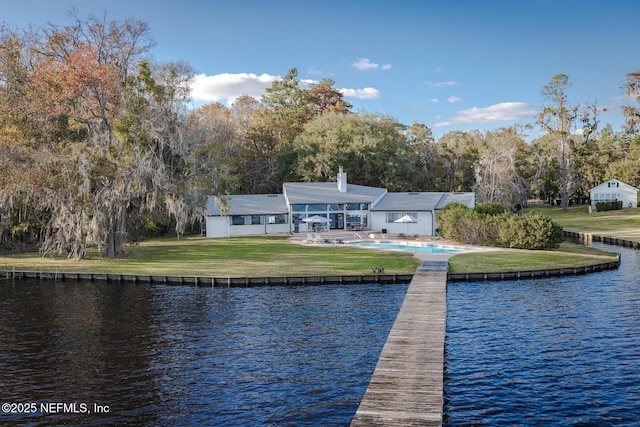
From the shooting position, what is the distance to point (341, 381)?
14.1 metres

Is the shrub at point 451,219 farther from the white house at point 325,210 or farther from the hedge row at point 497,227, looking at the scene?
the white house at point 325,210

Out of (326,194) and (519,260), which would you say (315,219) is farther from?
(519,260)

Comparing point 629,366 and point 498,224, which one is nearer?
point 629,366

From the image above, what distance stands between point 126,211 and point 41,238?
8.52m

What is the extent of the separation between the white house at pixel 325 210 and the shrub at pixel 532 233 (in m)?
11.5

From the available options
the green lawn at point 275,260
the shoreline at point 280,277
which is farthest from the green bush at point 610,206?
the shoreline at point 280,277

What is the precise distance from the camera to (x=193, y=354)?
16.7 meters

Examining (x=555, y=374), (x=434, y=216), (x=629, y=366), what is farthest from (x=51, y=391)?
(x=434, y=216)

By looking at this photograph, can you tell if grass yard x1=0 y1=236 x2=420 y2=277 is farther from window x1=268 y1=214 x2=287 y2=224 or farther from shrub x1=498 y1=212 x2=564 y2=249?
window x1=268 y1=214 x2=287 y2=224

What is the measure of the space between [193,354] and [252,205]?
3599cm

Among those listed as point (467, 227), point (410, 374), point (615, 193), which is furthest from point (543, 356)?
point (615, 193)

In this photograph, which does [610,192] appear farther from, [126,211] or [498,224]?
[126,211]

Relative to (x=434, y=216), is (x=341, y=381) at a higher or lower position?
lower

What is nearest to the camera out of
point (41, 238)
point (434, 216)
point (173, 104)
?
point (173, 104)
